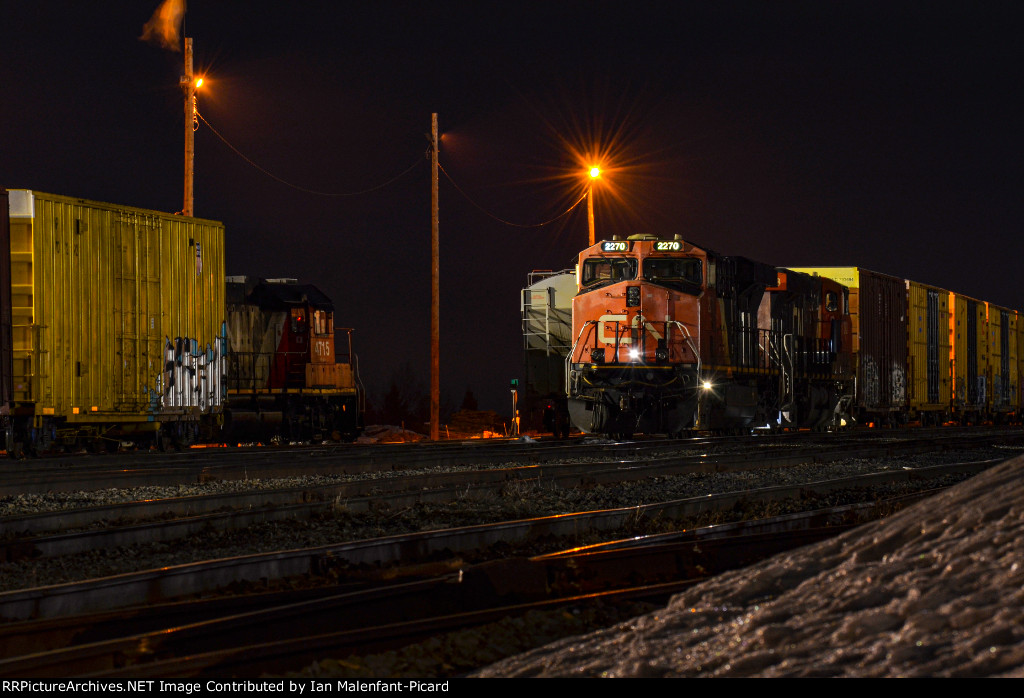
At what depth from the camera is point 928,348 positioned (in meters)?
33.9

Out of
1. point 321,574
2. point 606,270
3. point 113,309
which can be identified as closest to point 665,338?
point 606,270

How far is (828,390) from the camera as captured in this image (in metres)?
26.2

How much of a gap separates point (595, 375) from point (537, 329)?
5.32 metres

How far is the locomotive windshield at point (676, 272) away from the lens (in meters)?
20.4

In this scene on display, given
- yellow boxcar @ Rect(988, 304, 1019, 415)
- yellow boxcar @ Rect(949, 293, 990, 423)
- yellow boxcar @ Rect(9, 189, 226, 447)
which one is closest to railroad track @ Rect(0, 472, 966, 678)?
yellow boxcar @ Rect(9, 189, 226, 447)

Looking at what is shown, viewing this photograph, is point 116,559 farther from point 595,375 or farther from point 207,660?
point 595,375

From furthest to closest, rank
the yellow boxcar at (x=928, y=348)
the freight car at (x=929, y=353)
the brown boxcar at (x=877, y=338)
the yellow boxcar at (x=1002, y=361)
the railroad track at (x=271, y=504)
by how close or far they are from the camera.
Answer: the yellow boxcar at (x=1002, y=361) < the yellow boxcar at (x=928, y=348) < the freight car at (x=929, y=353) < the brown boxcar at (x=877, y=338) < the railroad track at (x=271, y=504)

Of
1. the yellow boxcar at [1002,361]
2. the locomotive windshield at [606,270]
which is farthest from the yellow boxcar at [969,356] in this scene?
the locomotive windshield at [606,270]

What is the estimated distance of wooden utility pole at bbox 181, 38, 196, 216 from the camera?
2311 centimetres

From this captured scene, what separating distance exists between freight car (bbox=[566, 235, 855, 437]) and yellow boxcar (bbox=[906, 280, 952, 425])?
1151cm

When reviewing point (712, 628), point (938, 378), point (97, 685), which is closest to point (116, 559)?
point (97, 685)

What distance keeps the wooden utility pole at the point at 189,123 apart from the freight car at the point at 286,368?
2293 millimetres

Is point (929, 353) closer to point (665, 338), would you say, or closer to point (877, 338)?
point (877, 338)

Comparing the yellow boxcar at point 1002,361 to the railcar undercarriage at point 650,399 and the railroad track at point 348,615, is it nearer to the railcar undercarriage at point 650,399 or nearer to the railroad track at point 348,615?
the railcar undercarriage at point 650,399
